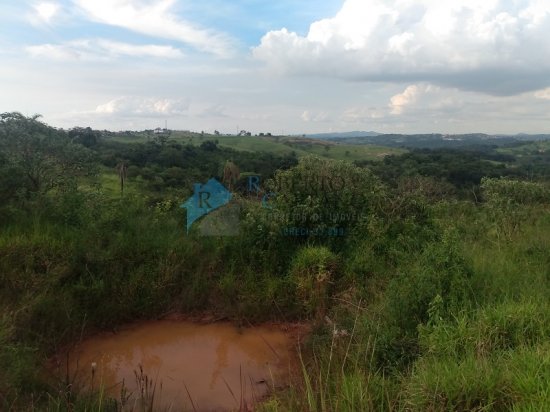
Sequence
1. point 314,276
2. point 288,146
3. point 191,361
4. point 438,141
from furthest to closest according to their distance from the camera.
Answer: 1. point 438,141
2. point 288,146
3. point 314,276
4. point 191,361

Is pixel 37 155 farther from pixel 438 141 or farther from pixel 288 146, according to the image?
pixel 438 141

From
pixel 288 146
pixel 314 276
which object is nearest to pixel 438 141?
pixel 288 146

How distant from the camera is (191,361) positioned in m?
4.09

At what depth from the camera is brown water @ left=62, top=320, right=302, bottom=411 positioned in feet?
11.6

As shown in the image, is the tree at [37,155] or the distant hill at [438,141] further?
the distant hill at [438,141]

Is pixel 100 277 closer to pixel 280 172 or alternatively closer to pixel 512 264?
pixel 280 172

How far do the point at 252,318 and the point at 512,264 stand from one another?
285 cm

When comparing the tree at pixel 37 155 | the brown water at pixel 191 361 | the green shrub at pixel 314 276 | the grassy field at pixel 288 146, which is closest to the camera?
the brown water at pixel 191 361

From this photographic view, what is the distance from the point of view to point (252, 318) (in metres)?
4.68

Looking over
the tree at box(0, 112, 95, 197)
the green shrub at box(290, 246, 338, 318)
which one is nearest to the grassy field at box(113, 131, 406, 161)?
the tree at box(0, 112, 95, 197)

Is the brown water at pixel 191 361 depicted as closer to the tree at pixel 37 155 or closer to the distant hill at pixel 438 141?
the tree at pixel 37 155

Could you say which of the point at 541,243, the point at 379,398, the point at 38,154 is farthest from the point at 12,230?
the point at 541,243

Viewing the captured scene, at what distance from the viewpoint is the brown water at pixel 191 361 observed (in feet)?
11.6

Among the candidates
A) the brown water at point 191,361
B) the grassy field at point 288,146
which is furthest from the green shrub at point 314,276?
the grassy field at point 288,146
